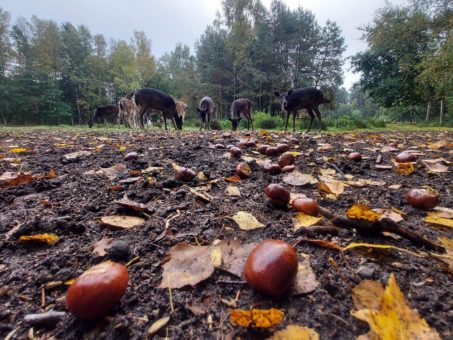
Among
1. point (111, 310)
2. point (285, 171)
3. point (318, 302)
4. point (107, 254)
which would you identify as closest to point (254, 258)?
point (318, 302)

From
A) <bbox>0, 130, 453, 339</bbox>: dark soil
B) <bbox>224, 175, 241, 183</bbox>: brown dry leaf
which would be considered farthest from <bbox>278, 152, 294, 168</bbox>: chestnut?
<bbox>224, 175, 241, 183</bbox>: brown dry leaf

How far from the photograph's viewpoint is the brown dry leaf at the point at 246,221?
102cm

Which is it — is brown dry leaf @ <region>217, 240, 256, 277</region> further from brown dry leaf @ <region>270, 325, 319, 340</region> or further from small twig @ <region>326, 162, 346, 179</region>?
small twig @ <region>326, 162, 346, 179</region>

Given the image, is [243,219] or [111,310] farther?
[243,219]

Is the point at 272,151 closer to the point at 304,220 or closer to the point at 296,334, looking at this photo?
the point at 304,220

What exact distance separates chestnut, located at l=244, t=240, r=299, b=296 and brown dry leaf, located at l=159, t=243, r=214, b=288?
15cm

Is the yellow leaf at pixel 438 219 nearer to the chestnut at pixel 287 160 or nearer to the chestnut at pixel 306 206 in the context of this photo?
the chestnut at pixel 306 206

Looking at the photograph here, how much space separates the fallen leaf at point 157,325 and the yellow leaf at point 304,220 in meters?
0.59

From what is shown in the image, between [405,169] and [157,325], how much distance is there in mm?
2009

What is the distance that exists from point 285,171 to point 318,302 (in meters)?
1.24

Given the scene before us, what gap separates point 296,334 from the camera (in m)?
0.55

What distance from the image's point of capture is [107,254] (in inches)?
33.8

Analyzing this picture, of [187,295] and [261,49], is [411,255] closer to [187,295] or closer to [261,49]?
[187,295]

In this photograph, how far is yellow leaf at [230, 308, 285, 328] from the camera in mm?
566
